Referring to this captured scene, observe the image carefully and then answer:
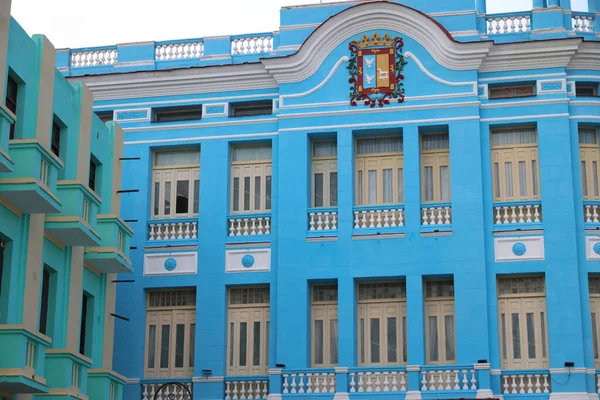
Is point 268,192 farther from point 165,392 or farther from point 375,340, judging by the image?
point 165,392

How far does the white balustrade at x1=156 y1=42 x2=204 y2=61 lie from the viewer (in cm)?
3200

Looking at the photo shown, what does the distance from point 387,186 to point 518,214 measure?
10.7 ft

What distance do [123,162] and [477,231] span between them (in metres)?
9.16

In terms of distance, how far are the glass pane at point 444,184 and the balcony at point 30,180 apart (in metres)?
10.3

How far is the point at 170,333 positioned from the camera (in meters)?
30.2

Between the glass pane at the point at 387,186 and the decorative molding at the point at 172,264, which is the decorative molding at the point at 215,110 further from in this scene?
the glass pane at the point at 387,186

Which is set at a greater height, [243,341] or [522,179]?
[522,179]

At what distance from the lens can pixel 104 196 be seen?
27953 millimetres

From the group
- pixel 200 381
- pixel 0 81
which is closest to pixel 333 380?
pixel 200 381

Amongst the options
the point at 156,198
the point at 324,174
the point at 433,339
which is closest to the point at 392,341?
the point at 433,339

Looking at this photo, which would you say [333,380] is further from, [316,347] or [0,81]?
[0,81]

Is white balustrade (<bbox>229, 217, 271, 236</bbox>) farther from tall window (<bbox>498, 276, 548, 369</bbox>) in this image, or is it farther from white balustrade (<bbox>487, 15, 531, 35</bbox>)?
white balustrade (<bbox>487, 15, 531, 35</bbox>)

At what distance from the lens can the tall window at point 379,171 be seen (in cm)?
3011

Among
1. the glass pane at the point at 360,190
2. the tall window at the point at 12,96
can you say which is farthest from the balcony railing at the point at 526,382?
the tall window at the point at 12,96
